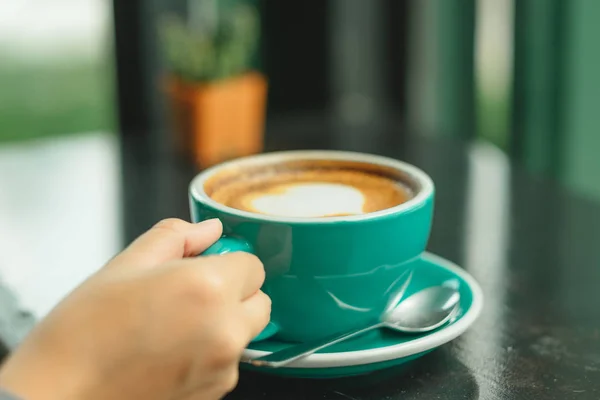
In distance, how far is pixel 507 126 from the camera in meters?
1.64

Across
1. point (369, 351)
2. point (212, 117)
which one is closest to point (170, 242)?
point (369, 351)

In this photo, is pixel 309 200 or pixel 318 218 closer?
pixel 318 218

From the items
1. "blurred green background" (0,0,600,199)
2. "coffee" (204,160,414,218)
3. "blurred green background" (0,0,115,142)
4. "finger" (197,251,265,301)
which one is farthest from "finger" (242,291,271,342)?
"blurred green background" (0,0,115,142)

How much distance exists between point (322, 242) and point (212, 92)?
2.09 ft

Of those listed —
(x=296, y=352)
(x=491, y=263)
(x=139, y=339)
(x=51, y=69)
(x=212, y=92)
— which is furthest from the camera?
(x=51, y=69)

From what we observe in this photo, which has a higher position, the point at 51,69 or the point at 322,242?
the point at 322,242

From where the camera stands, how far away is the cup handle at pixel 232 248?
523 mm

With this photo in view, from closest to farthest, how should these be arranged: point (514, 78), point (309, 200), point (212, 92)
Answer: point (309, 200) < point (212, 92) < point (514, 78)

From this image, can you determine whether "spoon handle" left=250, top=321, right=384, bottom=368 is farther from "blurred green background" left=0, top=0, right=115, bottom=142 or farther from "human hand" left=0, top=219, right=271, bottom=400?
"blurred green background" left=0, top=0, right=115, bottom=142

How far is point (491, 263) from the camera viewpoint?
31.5 inches

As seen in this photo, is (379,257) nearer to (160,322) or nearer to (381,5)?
(160,322)

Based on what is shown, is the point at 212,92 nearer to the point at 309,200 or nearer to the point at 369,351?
the point at 309,200

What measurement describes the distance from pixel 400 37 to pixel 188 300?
1431 millimetres

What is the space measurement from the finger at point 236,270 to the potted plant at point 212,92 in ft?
2.11
